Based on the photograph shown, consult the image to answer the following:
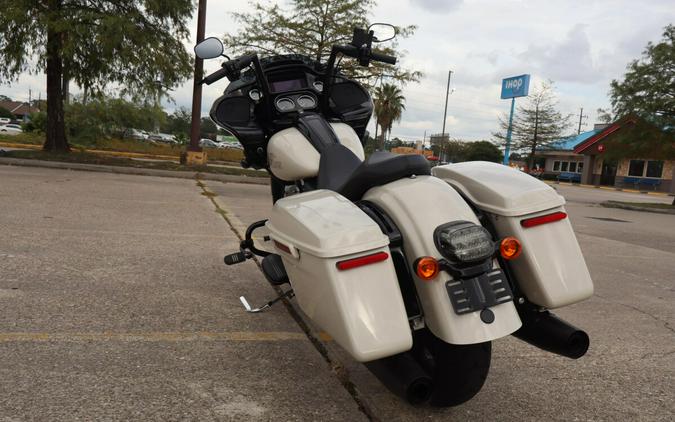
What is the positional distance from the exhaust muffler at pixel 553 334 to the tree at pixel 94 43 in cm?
1235

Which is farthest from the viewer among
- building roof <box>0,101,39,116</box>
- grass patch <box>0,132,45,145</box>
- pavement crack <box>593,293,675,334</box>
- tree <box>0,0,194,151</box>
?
building roof <box>0,101,39,116</box>

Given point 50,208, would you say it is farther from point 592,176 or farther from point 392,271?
point 592,176

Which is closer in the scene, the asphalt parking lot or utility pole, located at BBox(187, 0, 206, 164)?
the asphalt parking lot

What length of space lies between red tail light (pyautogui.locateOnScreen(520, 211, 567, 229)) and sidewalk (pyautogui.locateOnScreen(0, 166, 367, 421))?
1.04 metres

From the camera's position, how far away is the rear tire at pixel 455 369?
1.90m

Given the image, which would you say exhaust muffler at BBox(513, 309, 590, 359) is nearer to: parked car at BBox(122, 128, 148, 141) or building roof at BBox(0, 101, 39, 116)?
parked car at BBox(122, 128, 148, 141)

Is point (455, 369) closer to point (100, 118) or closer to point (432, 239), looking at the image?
point (432, 239)

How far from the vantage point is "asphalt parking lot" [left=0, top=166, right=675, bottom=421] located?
2197mm

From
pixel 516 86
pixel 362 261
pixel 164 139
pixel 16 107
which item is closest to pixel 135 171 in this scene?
pixel 362 261

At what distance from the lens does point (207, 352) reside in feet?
8.87

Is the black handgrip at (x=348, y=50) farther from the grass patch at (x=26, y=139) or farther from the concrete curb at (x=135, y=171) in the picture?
the grass patch at (x=26, y=139)

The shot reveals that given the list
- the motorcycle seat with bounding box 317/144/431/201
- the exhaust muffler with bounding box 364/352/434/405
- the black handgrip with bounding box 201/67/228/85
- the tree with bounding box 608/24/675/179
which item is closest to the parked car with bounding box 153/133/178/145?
the tree with bounding box 608/24/675/179

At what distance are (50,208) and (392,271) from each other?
6.04m

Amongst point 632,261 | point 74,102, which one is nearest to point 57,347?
point 632,261
